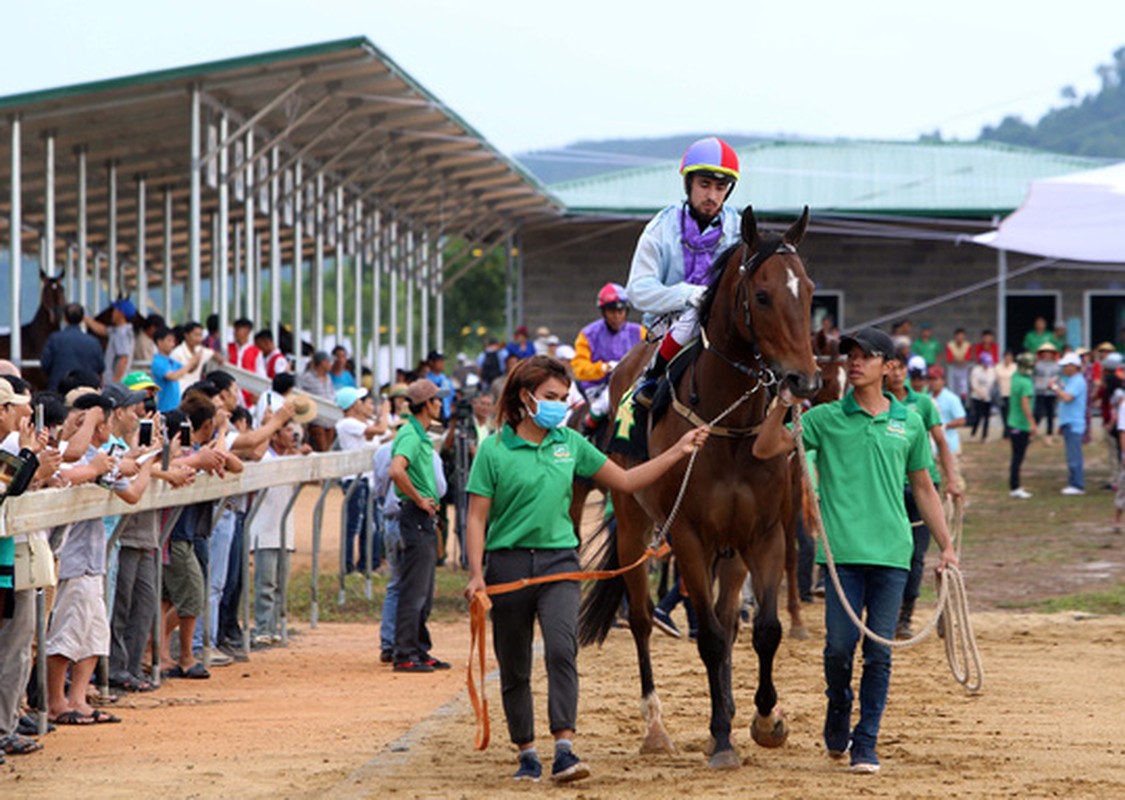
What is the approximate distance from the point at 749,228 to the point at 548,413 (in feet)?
4.19

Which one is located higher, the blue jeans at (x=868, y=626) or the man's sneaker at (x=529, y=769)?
the blue jeans at (x=868, y=626)

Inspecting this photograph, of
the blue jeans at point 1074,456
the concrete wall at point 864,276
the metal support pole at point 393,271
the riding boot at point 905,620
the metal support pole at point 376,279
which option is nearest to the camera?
the riding boot at point 905,620

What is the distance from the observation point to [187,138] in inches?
1001

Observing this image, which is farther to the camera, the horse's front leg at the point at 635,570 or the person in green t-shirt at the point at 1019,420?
→ the person in green t-shirt at the point at 1019,420

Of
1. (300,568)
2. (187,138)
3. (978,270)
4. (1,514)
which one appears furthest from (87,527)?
(978,270)

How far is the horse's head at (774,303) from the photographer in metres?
7.80

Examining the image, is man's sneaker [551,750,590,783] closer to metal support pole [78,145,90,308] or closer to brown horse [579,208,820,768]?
brown horse [579,208,820,768]

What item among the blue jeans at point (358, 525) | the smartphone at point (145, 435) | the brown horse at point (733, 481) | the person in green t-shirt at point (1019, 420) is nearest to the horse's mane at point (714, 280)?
the brown horse at point (733, 481)

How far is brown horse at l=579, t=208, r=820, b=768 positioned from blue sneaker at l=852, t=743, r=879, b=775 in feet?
1.72

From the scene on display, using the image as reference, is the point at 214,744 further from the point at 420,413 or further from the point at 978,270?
the point at 978,270

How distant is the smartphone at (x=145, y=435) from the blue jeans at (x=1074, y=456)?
57.4 ft

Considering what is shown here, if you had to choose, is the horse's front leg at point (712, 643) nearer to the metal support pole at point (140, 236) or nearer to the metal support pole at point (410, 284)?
the metal support pole at point (140, 236)

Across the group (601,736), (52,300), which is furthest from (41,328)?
(601,736)

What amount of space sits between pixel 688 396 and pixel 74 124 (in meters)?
16.0
